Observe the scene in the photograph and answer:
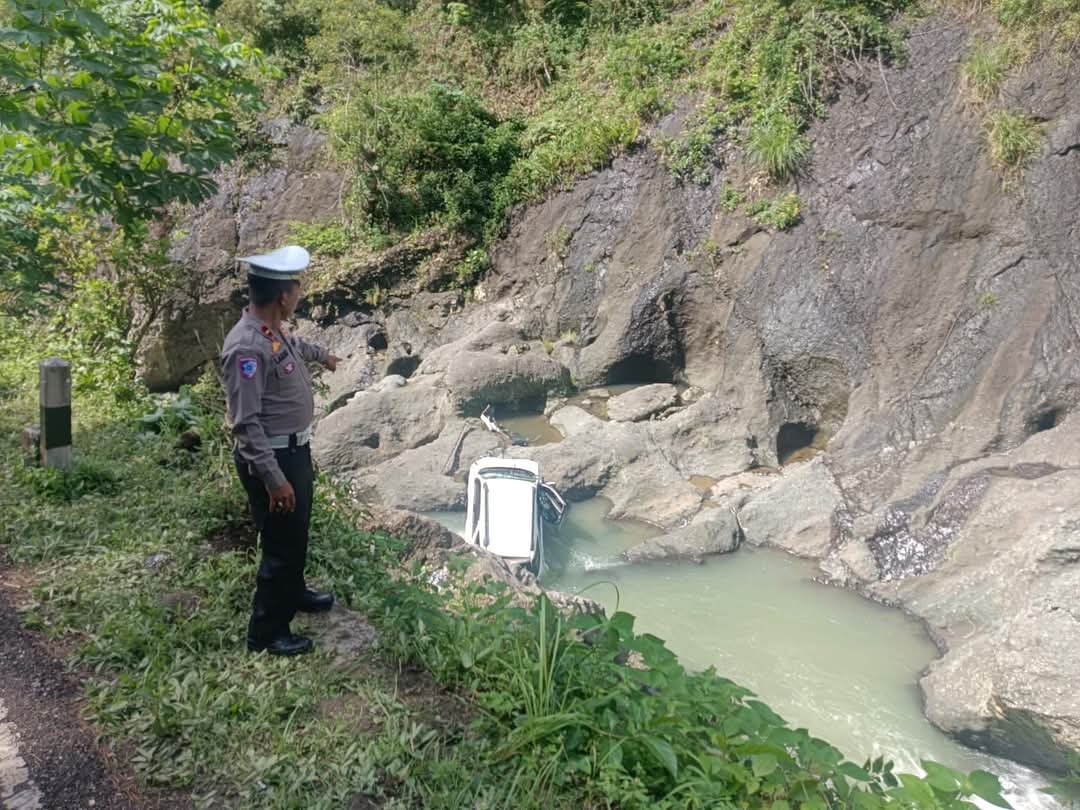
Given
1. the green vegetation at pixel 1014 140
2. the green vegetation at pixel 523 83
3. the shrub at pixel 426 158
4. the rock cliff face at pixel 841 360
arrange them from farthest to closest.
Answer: the shrub at pixel 426 158 → the green vegetation at pixel 523 83 → the green vegetation at pixel 1014 140 → the rock cliff face at pixel 841 360

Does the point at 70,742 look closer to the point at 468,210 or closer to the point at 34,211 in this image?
the point at 34,211

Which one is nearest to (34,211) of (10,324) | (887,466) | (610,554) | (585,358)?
(10,324)

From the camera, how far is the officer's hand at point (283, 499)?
3119 millimetres

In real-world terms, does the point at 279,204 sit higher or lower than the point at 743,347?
higher

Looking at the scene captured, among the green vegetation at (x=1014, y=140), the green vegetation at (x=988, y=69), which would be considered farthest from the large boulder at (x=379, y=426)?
the green vegetation at (x=988, y=69)

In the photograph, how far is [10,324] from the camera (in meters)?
9.91

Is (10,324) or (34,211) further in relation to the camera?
(10,324)

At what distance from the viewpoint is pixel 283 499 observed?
124 inches

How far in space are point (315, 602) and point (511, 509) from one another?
5.66m

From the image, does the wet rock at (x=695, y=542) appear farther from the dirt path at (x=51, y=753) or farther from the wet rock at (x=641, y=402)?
the dirt path at (x=51, y=753)

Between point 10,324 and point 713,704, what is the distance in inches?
391

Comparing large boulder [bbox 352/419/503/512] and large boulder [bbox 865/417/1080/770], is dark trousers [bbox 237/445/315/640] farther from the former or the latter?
large boulder [bbox 352/419/503/512]

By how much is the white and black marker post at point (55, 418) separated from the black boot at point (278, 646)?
8.34ft

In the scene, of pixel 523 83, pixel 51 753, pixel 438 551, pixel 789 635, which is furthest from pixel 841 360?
pixel 51 753
